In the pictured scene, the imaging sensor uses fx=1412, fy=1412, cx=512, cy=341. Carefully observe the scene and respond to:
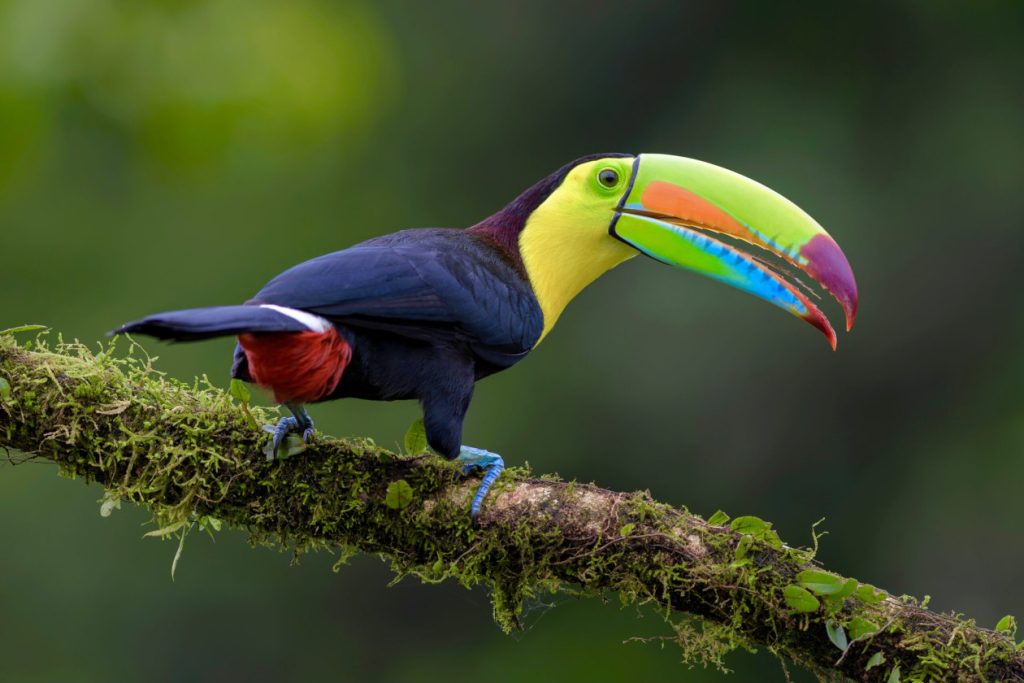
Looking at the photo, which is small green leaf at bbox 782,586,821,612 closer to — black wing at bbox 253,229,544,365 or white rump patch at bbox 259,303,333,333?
black wing at bbox 253,229,544,365

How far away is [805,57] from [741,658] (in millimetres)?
3502

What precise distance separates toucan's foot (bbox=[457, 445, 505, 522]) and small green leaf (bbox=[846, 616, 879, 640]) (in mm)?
768

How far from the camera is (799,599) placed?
2.71m

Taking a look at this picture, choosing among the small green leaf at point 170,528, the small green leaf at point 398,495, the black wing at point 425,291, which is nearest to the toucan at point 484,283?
the black wing at point 425,291

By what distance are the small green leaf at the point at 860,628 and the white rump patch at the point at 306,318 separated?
1204 mm

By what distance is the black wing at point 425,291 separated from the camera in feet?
9.71

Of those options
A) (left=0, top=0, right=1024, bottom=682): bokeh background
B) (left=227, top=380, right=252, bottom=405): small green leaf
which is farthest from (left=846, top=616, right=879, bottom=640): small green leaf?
(left=0, top=0, right=1024, bottom=682): bokeh background

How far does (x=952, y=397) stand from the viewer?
24.8 ft

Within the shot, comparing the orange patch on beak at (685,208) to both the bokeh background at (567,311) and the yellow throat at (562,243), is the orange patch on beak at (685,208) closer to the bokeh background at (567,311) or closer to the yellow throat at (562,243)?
the yellow throat at (562,243)

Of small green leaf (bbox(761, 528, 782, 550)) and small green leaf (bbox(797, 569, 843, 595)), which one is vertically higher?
small green leaf (bbox(761, 528, 782, 550))

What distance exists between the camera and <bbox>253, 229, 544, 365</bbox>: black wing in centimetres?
296

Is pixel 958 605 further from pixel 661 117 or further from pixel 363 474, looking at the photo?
pixel 363 474

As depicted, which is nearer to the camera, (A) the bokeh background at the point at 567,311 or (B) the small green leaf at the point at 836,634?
(B) the small green leaf at the point at 836,634

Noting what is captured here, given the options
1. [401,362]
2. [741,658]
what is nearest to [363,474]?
[401,362]
